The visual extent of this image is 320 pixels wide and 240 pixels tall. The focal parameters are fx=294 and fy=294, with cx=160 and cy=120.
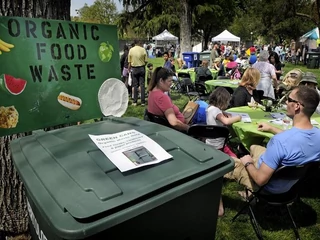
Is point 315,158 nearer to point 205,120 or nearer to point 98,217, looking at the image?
point 205,120

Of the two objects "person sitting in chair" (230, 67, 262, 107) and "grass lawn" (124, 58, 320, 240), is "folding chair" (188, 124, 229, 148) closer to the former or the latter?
"grass lawn" (124, 58, 320, 240)

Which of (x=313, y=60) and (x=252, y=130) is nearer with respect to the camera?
(x=252, y=130)

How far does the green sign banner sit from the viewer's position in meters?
1.71

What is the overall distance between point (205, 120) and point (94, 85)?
6.98ft

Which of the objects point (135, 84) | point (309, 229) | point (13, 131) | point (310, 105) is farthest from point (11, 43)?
point (135, 84)

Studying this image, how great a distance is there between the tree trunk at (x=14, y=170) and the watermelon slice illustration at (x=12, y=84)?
498 millimetres

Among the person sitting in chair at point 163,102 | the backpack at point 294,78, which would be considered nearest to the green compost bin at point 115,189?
the person sitting in chair at point 163,102

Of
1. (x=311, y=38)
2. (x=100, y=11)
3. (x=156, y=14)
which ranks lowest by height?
(x=311, y=38)

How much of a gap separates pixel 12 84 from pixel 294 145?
2005 millimetres

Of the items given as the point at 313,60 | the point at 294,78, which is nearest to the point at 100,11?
the point at 313,60

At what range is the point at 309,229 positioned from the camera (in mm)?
2826

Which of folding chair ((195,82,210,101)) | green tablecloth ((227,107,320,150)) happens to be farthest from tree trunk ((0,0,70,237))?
folding chair ((195,82,210,101))

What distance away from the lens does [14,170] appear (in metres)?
2.15

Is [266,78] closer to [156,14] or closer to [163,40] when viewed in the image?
[156,14]
